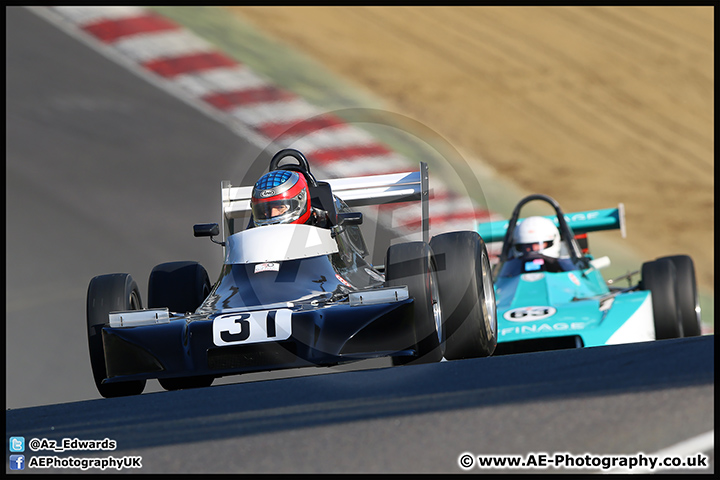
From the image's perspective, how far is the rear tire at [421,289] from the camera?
221 inches

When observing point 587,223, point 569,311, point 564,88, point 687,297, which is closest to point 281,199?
point 569,311

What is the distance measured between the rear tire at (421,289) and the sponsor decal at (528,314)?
184cm

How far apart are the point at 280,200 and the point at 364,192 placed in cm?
126

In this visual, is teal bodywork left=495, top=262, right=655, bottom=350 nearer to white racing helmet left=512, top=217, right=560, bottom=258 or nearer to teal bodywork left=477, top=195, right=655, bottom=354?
teal bodywork left=477, top=195, right=655, bottom=354

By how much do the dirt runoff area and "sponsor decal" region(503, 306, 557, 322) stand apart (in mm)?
5699

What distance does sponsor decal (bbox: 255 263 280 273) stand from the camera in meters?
6.30

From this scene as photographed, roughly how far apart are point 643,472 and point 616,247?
1056 centimetres

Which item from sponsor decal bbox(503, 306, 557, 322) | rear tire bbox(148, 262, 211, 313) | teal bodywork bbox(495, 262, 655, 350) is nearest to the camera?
rear tire bbox(148, 262, 211, 313)

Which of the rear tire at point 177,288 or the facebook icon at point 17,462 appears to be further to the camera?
the rear tire at point 177,288

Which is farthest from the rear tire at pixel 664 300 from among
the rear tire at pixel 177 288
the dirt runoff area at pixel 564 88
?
the dirt runoff area at pixel 564 88

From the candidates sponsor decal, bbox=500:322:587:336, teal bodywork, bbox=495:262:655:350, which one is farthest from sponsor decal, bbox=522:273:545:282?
sponsor decal, bbox=500:322:587:336

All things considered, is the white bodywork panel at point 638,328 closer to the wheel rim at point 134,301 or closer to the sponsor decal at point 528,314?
the sponsor decal at point 528,314

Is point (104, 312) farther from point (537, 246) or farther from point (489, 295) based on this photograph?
point (537, 246)

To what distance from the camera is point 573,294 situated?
8633mm
